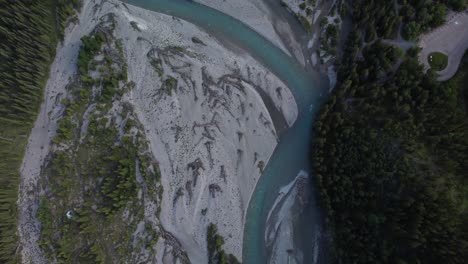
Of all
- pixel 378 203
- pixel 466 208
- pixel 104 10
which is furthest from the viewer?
pixel 104 10

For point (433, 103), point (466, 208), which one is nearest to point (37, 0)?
point (433, 103)

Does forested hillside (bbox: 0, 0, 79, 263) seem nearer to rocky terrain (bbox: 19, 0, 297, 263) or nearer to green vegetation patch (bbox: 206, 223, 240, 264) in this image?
rocky terrain (bbox: 19, 0, 297, 263)

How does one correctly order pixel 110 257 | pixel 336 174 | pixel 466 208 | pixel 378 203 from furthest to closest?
pixel 110 257 → pixel 336 174 → pixel 378 203 → pixel 466 208

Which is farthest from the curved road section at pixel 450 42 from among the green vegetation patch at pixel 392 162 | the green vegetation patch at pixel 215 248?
the green vegetation patch at pixel 215 248

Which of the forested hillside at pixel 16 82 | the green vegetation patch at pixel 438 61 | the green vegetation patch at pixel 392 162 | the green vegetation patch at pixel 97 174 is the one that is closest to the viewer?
the green vegetation patch at pixel 392 162

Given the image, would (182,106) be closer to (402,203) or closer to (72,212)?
(72,212)

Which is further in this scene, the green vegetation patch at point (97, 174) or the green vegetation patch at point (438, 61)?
the green vegetation patch at point (97, 174)

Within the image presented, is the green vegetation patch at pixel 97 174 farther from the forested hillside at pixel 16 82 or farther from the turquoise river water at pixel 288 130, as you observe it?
the turquoise river water at pixel 288 130
